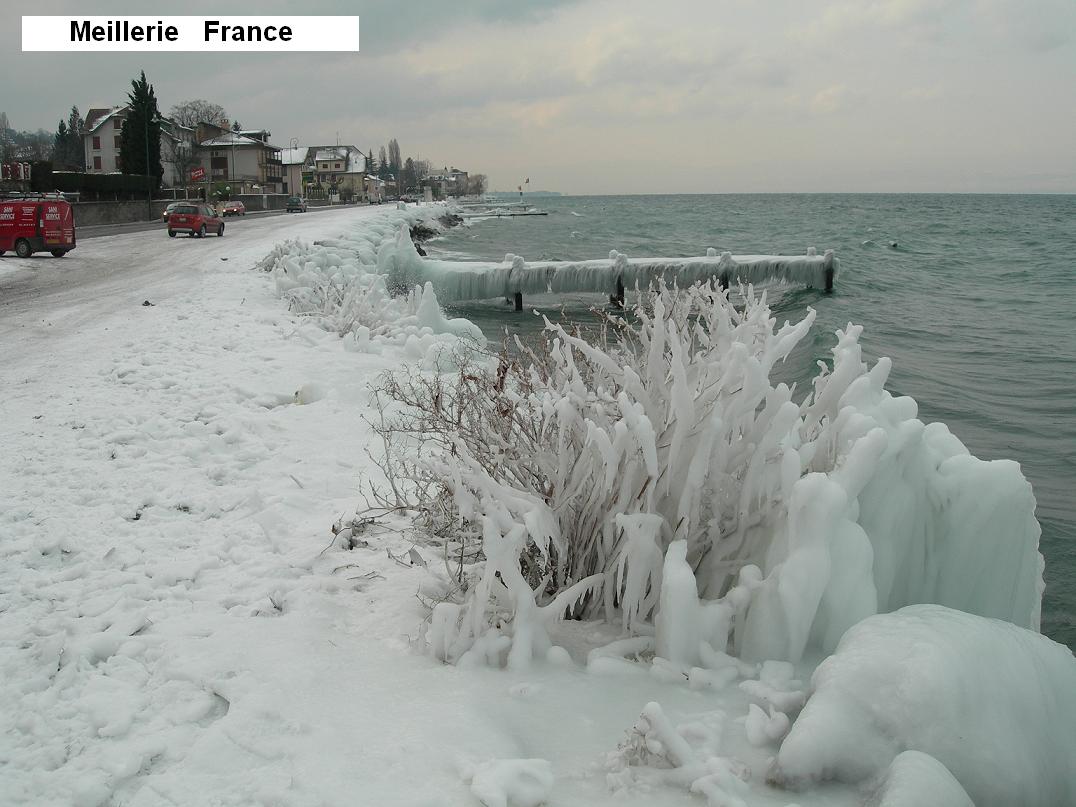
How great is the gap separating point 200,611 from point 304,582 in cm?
48

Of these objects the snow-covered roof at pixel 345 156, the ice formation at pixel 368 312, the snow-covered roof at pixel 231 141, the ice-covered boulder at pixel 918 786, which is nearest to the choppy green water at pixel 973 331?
the ice formation at pixel 368 312

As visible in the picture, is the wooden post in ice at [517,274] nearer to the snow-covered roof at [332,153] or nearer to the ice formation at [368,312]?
the ice formation at [368,312]

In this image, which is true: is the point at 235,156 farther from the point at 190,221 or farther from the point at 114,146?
the point at 190,221

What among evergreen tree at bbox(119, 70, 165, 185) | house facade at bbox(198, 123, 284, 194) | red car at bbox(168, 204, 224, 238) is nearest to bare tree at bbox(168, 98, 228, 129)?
house facade at bbox(198, 123, 284, 194)

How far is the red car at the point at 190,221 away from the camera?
29422mm

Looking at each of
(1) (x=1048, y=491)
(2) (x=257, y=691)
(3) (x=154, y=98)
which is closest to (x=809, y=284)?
(1) (x=1048, y=491)

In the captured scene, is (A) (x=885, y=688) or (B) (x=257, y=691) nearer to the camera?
(A) (x=885, y=688)

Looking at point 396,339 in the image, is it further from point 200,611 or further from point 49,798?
point 49,798

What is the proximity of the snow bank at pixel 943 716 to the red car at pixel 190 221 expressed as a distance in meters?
29.9

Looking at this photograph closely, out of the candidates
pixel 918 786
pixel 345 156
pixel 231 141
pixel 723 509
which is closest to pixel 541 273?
pixel 723 509

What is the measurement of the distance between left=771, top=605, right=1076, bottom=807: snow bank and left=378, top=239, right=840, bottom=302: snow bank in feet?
69.0

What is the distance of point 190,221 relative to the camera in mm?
29562

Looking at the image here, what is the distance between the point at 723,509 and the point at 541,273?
68.6 ft

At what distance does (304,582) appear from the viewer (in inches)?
163
